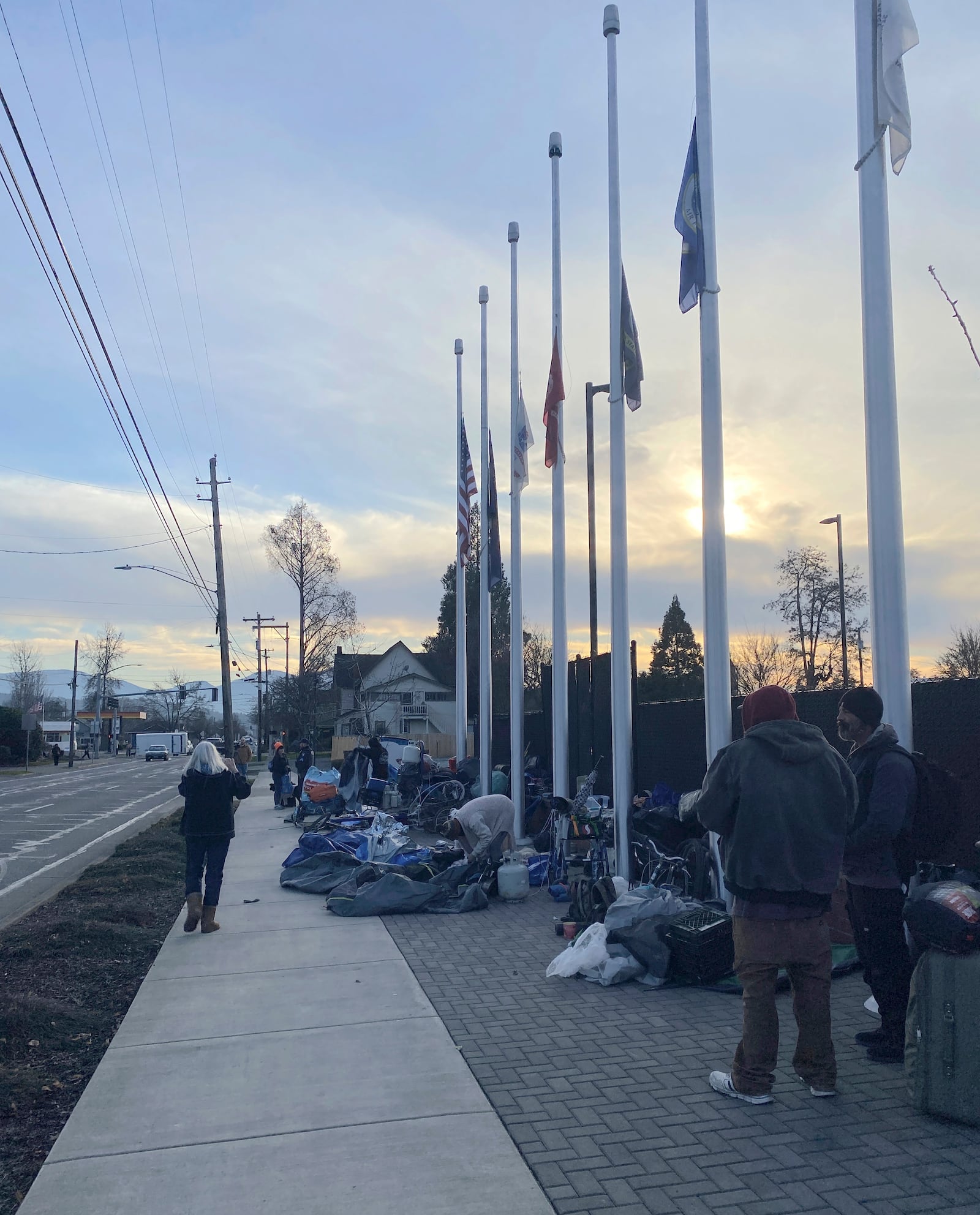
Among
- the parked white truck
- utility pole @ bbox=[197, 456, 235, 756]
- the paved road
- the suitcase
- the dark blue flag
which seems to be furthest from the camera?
the parked white truck

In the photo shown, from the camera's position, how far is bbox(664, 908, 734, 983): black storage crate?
682 centimetres

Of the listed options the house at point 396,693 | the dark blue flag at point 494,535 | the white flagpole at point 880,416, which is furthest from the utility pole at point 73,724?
the white flagpole at point 880,416

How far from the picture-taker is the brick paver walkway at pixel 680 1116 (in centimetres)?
378

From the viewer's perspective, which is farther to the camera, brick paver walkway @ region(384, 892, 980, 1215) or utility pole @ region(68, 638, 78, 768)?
utility pole @ region(68, 638, 78, 768)

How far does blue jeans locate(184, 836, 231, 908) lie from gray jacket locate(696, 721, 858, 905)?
5654 millimetres

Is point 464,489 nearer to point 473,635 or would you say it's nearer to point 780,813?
point 780,813

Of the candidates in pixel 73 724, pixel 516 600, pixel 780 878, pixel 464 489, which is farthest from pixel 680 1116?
pixel 73 724

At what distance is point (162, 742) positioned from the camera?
8694 cm

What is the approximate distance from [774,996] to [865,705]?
1.68 m

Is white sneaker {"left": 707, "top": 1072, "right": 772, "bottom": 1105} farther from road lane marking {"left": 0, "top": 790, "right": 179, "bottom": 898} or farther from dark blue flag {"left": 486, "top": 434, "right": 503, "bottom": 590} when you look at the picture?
dark blue flag {"left": 486, "top": 434, "right": 503, "bottom": 590}

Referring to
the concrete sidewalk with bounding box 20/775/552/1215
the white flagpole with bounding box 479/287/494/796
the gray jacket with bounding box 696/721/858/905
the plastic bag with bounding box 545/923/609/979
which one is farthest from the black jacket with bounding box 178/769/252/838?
the white flagpole with bounding box 479/287/494/796

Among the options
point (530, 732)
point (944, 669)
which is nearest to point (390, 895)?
point (530, 732)

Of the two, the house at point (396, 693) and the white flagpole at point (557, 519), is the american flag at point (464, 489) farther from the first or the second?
the house at point (396, 693)

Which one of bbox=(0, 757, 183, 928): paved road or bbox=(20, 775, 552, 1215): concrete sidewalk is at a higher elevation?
bbox=(20, 775, 552, 1215): concrete sidewalk
